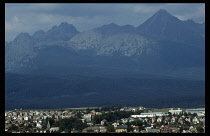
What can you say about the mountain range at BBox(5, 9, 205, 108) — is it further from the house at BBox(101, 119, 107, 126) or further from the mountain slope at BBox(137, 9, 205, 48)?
the house at BBox(101, 119, 107, 126)

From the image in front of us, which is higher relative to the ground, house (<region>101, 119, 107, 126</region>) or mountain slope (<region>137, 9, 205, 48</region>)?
mountain slope (<region>137, 9, 205, 48</region>)

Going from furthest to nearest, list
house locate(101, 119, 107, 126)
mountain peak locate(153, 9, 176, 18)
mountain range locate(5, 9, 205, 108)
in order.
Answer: mountain peak locate(153, 9, 176, 18)
mountain range locate(5, 9, 205, 108)
house locate(101, 119, 107, 126)

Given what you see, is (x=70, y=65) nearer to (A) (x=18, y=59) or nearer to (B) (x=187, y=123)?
(A) (x=18, y=59)

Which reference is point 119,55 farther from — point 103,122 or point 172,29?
point 103,122

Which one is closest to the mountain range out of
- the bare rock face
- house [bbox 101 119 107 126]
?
the bare rock face

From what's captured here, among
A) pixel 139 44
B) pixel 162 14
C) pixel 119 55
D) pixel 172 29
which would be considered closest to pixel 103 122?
pixel 119 55

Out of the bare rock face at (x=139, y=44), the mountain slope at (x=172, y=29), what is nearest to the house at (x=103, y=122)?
the bare rock face at (x=139, y=44)

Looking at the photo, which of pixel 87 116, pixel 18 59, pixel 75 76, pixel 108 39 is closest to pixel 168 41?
pixel 108 39

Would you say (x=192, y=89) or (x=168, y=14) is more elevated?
(x=168, y=14)
